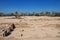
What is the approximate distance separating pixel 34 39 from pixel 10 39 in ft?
7.20

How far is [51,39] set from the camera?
1145 cm

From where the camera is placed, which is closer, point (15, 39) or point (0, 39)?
point (0, 39)

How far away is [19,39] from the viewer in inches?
443

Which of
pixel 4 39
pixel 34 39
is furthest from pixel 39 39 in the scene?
pixel 4 39

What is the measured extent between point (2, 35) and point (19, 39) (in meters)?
1.69

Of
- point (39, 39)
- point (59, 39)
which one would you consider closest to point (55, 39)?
point (59, 39)

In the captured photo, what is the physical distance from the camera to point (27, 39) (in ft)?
37.6

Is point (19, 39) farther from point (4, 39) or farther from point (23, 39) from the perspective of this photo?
point (4, 39)

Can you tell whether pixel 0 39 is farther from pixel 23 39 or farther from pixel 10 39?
pixel 23 39

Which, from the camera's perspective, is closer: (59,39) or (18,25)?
(59,39)

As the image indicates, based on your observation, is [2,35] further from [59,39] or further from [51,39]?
[59,39]

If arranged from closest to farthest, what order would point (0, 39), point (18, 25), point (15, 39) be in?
point (0, 39) < point (15, 39) < point (18, 25)

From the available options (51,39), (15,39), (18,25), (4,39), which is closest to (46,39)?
(51,39)

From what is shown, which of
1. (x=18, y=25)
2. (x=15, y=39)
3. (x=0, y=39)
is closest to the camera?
(x=0, y=39)
